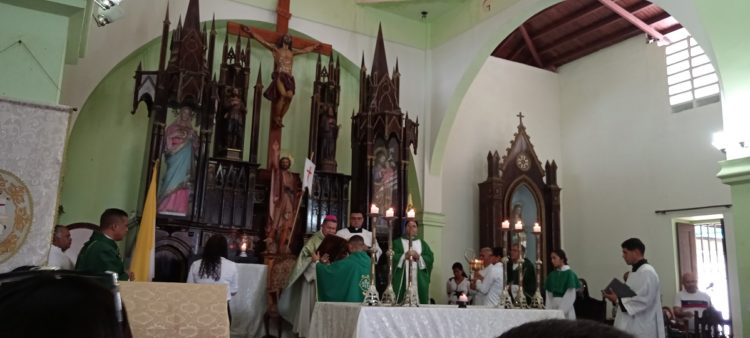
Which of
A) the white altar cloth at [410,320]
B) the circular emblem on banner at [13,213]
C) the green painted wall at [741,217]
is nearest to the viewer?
the circular emblem on banner at [13,213]

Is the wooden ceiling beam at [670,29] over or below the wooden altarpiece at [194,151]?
over

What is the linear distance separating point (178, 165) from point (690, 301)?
801cm

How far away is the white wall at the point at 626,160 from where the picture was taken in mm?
10703

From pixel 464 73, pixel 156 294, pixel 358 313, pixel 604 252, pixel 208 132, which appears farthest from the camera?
pixel 604 252

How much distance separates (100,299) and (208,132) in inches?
314

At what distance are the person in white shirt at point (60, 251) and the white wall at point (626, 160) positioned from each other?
376 inches

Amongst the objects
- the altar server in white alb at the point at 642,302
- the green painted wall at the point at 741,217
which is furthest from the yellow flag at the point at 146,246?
the green painted wall at the point at 741,217

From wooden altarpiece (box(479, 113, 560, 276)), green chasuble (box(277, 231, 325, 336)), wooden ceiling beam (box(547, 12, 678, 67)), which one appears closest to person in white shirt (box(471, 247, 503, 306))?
green chasuble (box(277, 231, 325, 336))

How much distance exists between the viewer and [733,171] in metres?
5.43

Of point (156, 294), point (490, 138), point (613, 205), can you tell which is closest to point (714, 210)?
point (613, 205)

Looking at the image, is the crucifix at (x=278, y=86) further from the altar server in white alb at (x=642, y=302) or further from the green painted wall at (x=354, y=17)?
the altar server in white alb at (x=642, y=302)

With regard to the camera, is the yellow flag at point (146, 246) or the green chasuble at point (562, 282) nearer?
the yellow flag at point (146, 246)

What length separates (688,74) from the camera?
11.1m

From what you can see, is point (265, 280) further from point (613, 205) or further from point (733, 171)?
point (613, 205)
